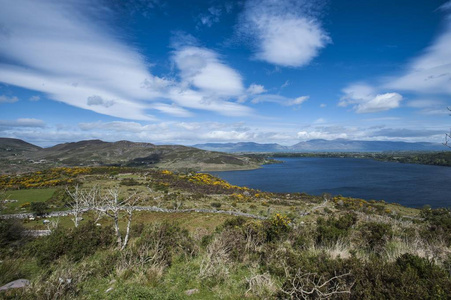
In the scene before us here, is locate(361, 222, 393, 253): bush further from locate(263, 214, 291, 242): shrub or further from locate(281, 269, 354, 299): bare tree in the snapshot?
locate(281, 269, 354, 299): bare tree

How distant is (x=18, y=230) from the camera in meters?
13.6

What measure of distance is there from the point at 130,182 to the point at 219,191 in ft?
61.6

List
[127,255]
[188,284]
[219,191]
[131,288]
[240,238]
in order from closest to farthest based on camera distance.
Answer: [131,288] < [188,284] < [127,255] < [240,238] < [219,191]

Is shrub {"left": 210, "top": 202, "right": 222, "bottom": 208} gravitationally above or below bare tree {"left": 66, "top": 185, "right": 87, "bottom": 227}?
below

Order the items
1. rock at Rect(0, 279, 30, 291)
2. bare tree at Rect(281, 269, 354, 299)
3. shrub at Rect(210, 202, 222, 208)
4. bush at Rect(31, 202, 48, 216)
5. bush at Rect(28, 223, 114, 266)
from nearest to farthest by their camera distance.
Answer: bare tree at Rect(281, 269, 354, 299)
rock at Rect(0, 279, 30, 291)
bush at Rect(28, 223, 114, 266)
bush at Rect(31, 202, 48, 216)
shrub at Rect(210, 202, 222, 208)

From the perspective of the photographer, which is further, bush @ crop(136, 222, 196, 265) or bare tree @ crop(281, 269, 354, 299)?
bush @ crop(136, 222, 196, 265)

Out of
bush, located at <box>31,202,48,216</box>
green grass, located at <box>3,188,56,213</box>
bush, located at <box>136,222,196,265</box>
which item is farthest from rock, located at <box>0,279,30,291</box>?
green grass, located at <box>3,188,56,213</box>

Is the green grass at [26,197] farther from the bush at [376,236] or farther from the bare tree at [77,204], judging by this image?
the bush at [376,236]

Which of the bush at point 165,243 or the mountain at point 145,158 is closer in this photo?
the bush at point 165,243

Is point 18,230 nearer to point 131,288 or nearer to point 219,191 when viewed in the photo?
point 131,288

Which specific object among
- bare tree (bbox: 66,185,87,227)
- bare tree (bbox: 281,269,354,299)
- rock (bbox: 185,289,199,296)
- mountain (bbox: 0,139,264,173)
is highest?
bare tree (bbox: 281,269,354,299)

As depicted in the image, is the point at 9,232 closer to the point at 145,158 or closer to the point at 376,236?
the point at 376,236

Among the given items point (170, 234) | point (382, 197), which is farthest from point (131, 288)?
point (382, 197)

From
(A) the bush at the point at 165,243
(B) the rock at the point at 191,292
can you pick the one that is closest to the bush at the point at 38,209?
(A) the bush at the point at 165,243
